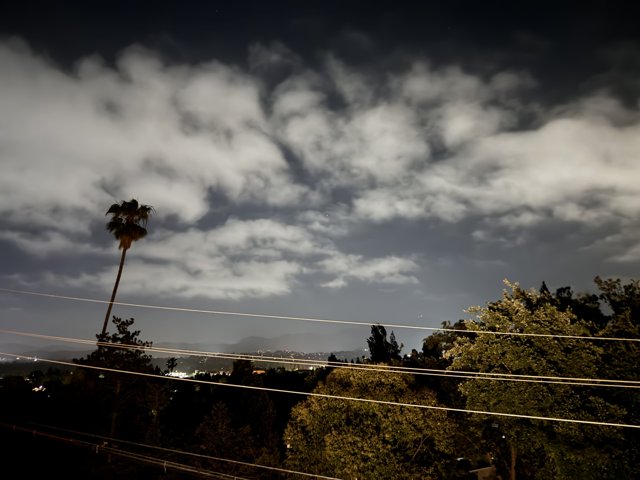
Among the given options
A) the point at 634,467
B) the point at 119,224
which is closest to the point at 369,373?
the point at 634,467

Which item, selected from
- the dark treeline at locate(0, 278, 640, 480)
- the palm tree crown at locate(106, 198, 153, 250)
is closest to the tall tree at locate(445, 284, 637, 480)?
the dark treeline at locate(0, 278, 640, 480)

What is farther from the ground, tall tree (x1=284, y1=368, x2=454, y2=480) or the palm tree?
the palm tree

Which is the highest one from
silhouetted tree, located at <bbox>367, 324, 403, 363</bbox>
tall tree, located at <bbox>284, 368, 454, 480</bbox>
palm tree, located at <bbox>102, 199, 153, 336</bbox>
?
palm tree, located at <bbox>102, 199, 153, 336</bbox>

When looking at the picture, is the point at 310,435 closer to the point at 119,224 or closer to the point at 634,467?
the point at 634,467

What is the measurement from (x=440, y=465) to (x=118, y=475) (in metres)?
14.2

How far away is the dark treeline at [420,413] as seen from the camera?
53.8ft

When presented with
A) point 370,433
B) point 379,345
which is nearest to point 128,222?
point 370,433

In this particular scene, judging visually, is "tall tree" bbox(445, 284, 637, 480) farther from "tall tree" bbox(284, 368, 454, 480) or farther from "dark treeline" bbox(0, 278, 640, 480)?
"tall tree" bbox(284, 368, 454, 480)

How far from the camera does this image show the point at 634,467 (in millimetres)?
16281

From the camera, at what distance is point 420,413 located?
64.5ft

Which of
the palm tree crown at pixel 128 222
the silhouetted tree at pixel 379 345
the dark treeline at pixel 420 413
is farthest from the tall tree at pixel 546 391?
the silhouetted tree at pixel 379 345

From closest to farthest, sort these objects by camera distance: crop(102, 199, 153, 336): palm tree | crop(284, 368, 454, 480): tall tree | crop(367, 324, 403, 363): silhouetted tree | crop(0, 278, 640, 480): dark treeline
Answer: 1. crop(0, 278, 640, 480): dark treeline
2. crop(284, 368, 454, 480): tall tree
3. crop(102, 199, 153, 336): palm tree
4. crop(367, 324, 403, 363): silhouetted tree

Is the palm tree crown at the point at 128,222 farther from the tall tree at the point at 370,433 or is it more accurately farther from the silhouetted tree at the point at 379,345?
the silhouetted tree at the point at 379,345

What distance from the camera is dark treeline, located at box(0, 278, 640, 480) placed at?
53.8 feet
